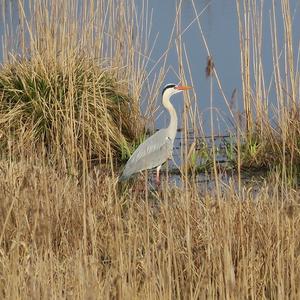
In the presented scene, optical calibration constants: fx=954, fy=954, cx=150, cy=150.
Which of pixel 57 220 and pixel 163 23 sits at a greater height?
pixel 163 23

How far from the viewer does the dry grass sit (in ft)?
9.57

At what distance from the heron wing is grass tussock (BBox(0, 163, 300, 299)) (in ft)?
4.51

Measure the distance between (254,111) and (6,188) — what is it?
9.62 feet

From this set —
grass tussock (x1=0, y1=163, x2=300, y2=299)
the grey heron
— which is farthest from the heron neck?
grass tussock (x1=0, y1=163, x2=300, y2=299)

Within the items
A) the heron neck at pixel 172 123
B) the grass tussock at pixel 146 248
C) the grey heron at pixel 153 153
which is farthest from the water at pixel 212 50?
the grass tussock at pixel 146 248

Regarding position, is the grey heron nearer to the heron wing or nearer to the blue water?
the heron wing

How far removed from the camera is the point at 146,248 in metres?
→ 2.95

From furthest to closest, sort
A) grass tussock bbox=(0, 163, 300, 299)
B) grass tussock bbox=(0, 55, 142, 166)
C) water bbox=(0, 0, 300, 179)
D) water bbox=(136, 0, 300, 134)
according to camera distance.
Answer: water bbox=(136, 0, 300, 134)
water bbox=(0, 0, 300, 179)
grass tussock bbox=(0, 55, 142, 166)
grass tussock bbox=(0, 163, 300, 299)

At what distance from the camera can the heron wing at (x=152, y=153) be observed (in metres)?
5.69

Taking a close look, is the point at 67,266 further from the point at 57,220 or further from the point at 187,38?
the point at 187,38

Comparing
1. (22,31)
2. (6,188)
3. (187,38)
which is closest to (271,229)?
(6,188)

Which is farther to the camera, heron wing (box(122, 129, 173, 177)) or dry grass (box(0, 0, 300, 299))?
heron wing (box(122, 129, 173, 177))

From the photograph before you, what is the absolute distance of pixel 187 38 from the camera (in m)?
12.0

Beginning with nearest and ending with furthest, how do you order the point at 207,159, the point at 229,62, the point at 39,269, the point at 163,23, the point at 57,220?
the point at 39,269
the point at 57,220
the point at 207,159
the point at 229,62
the point at 163,23
